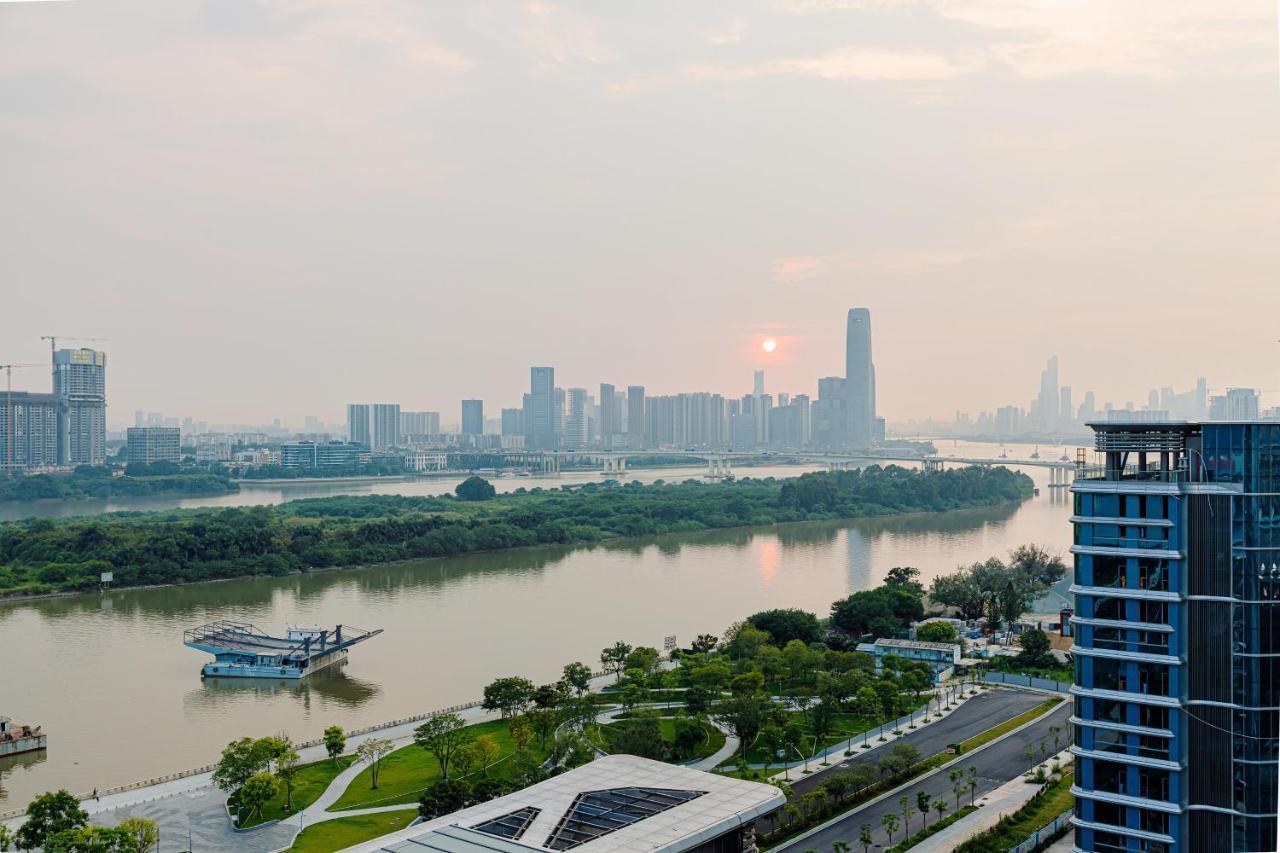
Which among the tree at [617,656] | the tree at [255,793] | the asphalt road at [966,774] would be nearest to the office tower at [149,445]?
the tree at [617,656]

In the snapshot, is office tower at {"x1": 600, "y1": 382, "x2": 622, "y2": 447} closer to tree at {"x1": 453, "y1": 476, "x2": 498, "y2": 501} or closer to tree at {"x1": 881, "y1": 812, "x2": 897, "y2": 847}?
tree at {"x1": 453, "y1": 476, "x2": 498, "y2": 501}

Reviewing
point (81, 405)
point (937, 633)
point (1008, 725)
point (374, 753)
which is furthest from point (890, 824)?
point (81, 405)

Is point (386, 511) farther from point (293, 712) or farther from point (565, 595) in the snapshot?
point (293, 712)

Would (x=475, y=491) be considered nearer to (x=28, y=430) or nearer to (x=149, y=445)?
(x=149, y=445)

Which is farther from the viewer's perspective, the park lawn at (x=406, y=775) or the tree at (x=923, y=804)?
the park lawn at (x=406, y=775)

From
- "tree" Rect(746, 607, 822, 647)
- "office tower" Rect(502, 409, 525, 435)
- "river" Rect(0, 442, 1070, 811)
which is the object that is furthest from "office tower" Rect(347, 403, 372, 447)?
"tree" Rect(746, 607, 822, 647)

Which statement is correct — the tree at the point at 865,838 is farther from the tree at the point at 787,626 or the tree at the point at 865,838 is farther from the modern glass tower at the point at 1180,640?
the tree at the point at 787,626

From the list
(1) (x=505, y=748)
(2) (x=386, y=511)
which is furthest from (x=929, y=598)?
(2) (x=386, y=511)
